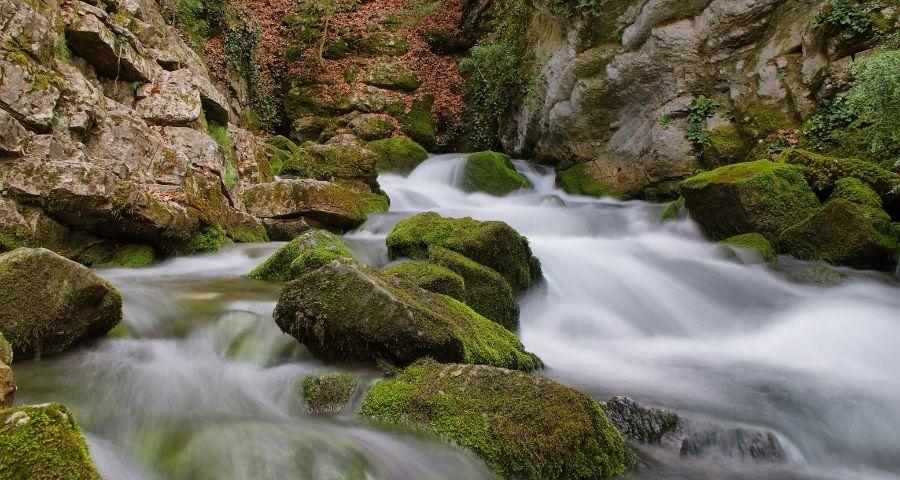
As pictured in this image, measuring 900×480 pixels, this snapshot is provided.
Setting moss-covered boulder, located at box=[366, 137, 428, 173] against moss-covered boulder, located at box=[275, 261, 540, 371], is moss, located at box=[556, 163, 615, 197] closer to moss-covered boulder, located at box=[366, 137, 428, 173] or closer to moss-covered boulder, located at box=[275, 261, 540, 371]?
moss-covered boulder, located at box=[366, 137, 428, 173]

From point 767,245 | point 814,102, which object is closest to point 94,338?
point 767,245

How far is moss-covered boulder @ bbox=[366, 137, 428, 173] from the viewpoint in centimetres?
1625

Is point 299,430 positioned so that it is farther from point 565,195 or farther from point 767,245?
point 565,195

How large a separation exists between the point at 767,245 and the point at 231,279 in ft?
25.3

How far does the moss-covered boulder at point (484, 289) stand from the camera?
17.6ft

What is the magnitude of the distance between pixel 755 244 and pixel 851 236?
1202mm

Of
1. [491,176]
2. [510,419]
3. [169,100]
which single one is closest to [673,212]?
[491,176]

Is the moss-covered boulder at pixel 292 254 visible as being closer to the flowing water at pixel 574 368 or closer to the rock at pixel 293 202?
the flowing water at pixel 574 368

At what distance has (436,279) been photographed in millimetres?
4914

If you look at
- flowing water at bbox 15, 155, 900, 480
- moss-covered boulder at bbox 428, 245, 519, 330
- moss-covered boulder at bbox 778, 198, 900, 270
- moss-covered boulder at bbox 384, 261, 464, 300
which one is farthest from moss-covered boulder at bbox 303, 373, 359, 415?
moss-covered boulder at bbox 778, 198, 900, 270

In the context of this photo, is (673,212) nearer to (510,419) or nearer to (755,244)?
(755,244)

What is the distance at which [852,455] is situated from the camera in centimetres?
353

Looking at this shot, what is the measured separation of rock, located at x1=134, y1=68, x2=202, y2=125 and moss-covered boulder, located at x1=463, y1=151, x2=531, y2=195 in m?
7.30

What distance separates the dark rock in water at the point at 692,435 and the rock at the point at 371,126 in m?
16.0
